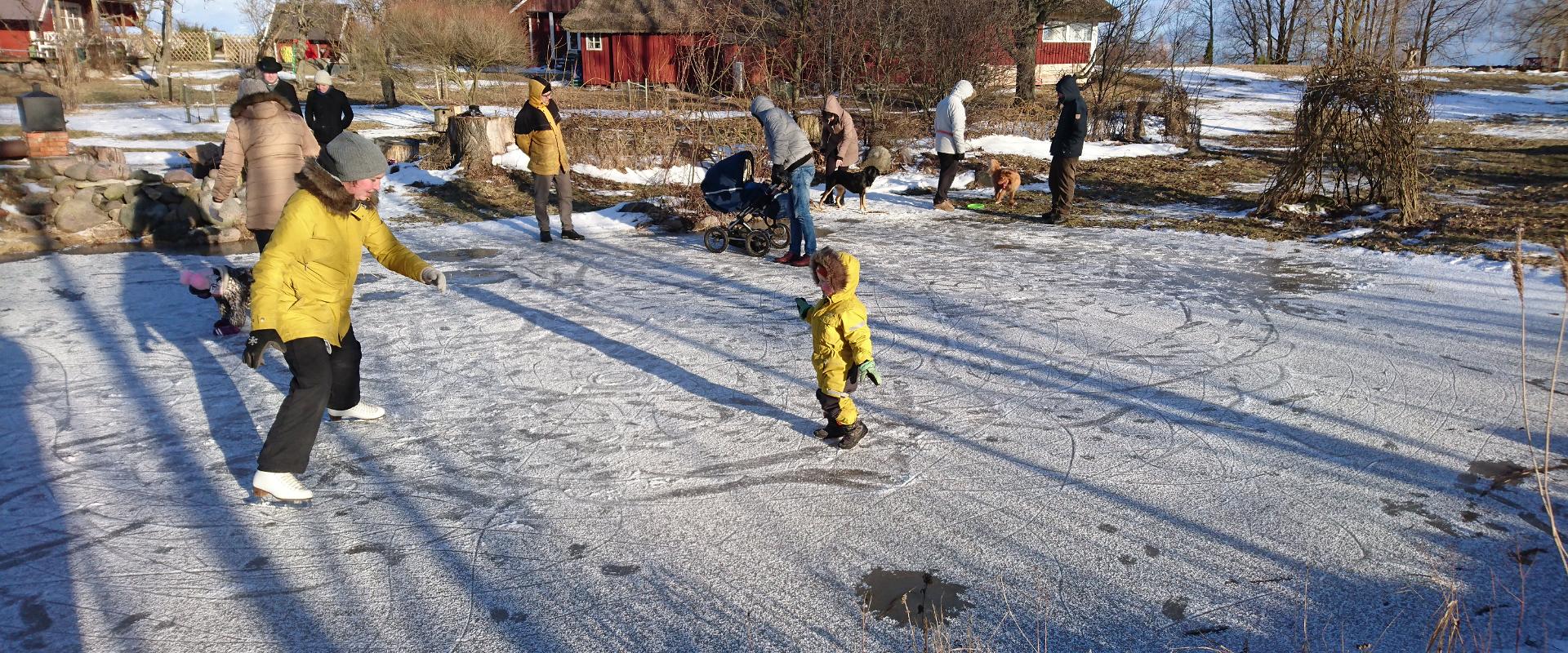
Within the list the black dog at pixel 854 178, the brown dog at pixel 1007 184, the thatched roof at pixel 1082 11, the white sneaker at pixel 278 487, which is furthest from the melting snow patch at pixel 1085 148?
the white sneaker at pixel 278 487

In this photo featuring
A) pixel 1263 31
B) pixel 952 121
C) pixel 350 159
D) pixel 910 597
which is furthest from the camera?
pixel 1263 31

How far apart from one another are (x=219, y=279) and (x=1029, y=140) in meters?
15.3

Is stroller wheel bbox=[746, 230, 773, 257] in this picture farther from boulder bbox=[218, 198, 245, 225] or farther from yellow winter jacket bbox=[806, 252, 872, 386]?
boulder bbox=[218, 198, 245, 225]

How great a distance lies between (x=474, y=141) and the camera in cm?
1380

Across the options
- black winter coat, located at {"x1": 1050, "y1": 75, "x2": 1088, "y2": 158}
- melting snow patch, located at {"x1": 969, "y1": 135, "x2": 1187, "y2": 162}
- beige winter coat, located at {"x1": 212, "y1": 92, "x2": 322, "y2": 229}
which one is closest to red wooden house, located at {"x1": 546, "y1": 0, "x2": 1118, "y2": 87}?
melting snow patch, located at {"x1": 969, "y1": 135, "x2": 1187, "y2": 162}

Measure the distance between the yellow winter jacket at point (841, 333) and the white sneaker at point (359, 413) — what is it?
240 centimetres

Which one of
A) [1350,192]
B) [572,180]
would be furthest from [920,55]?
[1350,192]

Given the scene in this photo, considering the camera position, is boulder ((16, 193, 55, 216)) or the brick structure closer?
boulder ((16, 193, 55, 216))

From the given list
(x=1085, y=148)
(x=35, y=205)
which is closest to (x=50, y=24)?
(x=35, y=205)

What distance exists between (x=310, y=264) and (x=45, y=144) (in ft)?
29.6

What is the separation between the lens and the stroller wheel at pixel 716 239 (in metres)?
9.64

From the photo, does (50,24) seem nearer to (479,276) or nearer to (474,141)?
(474,141)

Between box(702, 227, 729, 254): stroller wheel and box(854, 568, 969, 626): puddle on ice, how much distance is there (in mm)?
6496

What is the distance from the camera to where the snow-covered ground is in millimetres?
3217
